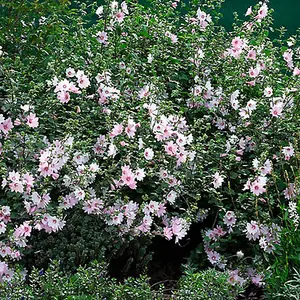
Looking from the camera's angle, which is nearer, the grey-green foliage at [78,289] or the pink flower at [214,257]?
the grey-green foliage at [78,289]

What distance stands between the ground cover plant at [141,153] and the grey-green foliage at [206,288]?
0.01 m

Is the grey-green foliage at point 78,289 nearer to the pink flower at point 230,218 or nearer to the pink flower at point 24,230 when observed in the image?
the pink flower at point 24,230

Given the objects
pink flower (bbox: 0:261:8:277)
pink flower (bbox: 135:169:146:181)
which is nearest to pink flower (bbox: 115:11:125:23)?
pink flower (bbox: 135:169:146:181)

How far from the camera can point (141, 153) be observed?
12.5ft

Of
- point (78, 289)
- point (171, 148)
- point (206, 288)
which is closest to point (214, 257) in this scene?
point (171, 148)

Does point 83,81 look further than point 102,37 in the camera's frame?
No

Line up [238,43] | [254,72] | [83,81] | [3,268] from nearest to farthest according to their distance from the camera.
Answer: [3,268]
[83,81]
[254,72]
[238,43]

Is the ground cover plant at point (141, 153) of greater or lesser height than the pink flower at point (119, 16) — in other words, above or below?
below

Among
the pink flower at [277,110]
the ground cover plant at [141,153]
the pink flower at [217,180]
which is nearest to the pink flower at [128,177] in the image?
the ground cover plant at [141,153]

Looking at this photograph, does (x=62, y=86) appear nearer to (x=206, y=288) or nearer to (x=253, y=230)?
(x=253, y=230)

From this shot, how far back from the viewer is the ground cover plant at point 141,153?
362 cm

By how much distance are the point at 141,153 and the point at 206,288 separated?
950 mm

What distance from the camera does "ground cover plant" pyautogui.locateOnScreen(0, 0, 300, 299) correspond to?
11.9ft

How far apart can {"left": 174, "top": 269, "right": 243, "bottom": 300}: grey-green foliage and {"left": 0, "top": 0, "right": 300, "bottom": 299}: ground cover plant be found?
0.01 m
